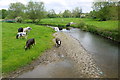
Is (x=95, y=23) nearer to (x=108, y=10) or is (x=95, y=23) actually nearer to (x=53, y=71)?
(x=108, y=10)

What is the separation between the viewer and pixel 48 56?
14.6 meters

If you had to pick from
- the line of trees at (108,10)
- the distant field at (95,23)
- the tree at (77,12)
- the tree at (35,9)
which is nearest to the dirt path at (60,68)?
the line of trees at (108,10)

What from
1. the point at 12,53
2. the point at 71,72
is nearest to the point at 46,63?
the point at 71,72

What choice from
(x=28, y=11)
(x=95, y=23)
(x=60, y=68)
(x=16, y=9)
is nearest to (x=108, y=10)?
(x=95, y=23)

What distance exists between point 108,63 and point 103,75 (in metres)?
3.20

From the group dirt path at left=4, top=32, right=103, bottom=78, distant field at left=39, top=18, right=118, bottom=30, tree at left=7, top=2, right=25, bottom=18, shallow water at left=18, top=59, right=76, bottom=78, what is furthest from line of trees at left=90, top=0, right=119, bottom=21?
tree at left=7, top=2, right=25, bottom=18

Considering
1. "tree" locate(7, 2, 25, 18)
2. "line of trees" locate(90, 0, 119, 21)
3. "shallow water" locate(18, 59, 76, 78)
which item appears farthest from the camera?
"tree" locate(7, 2, 25, 18)

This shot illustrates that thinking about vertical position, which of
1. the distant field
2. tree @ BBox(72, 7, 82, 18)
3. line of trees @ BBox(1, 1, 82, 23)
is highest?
tree @ BBox(72, 7, 82, 18)

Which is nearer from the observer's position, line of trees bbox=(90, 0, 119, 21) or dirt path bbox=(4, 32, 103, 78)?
dirt path bbox=(4, 32, 103, 78)

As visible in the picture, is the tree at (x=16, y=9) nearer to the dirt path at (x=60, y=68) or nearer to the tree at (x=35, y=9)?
the tree at (x=35, y=9)

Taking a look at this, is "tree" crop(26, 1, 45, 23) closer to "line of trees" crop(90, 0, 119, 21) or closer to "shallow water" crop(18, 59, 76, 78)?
"line of trees" crop(90, 0, 119, 21)

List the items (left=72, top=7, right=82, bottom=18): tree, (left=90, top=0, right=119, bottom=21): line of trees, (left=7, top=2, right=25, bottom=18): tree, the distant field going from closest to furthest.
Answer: (left=90, top=0, right=119, bottom=21): line of trees < the distant field < (left=7, top=2, right=25, bottom=18): tree < (left=72, top=7, right=82, bottom=18): tree

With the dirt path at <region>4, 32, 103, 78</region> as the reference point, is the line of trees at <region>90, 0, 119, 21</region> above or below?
Answer: above

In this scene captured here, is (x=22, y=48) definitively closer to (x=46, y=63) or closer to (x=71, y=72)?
(x=46, y=63)
